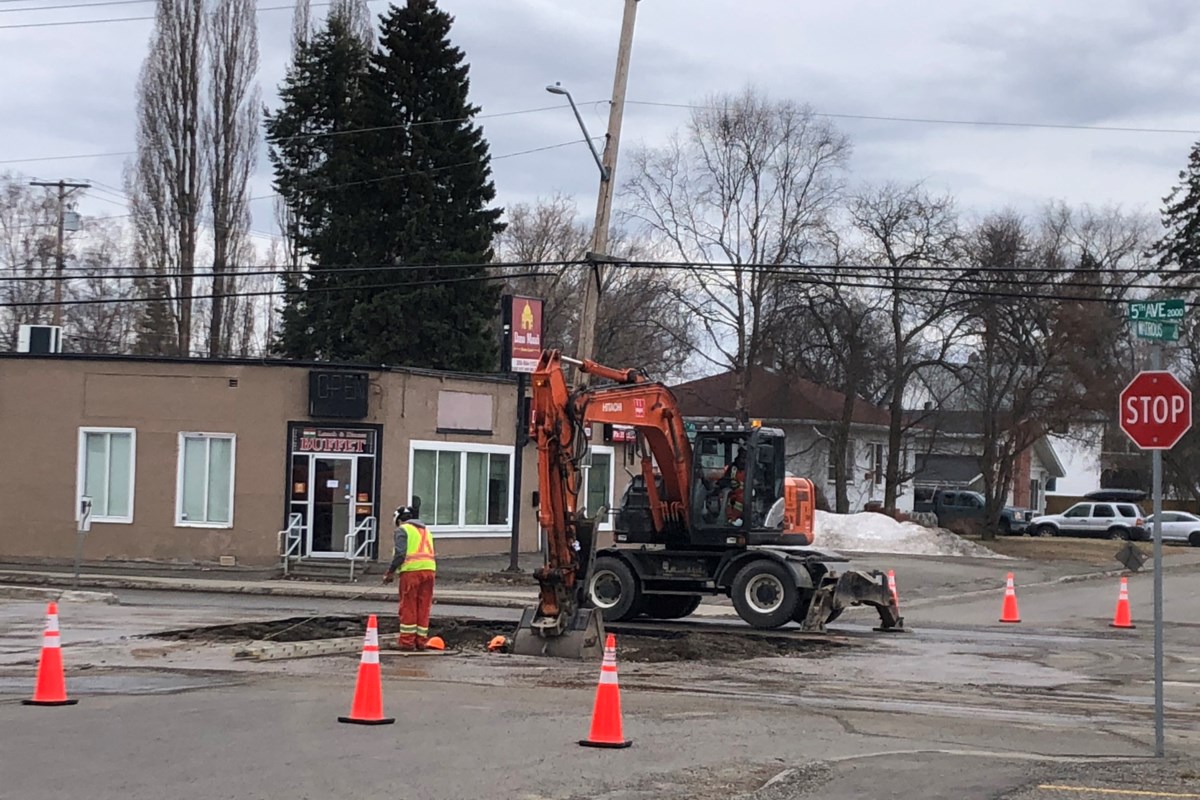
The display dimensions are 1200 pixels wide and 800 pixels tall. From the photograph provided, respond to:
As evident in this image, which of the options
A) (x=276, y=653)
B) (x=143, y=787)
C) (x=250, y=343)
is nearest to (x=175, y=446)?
(x=276, y=653)

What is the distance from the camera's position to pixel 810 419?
62.3 m

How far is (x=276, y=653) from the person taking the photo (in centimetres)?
1623

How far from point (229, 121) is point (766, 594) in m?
36.3

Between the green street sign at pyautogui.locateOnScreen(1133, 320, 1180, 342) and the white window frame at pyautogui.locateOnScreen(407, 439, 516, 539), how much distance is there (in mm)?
24046

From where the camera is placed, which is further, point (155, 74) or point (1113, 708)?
point (155, 74)

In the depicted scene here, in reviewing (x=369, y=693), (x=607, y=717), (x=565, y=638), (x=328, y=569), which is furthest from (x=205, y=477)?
(x=607, y=717)

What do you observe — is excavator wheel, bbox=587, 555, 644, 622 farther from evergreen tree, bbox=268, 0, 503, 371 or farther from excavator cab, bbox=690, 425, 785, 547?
evergreen tree, bbox=268, 0, 503, 371

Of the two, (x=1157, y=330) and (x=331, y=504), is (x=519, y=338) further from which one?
(x=1157, y=330)

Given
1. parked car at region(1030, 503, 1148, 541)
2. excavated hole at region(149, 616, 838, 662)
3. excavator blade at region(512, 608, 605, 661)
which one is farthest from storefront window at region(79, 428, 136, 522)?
parked car at region(1030, 503, 1148, 541)

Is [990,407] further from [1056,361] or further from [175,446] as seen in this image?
[175,446]

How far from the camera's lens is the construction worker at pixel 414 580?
1748cm

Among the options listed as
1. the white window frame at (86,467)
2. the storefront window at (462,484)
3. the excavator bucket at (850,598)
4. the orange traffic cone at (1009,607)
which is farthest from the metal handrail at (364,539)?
the orange traffic cone at (1009,607)

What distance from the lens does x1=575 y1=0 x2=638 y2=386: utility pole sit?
27.0 metres

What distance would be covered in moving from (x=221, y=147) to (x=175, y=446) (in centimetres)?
2138
